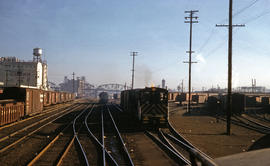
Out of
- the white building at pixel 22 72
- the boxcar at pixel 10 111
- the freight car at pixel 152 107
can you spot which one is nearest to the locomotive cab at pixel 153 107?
the freight car at pixel 152 107

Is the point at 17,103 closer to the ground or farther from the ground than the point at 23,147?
farther from the ground

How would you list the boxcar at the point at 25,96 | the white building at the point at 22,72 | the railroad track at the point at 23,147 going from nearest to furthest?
the railroad track at the point at 23,147
the boxcar at the point at 25,96
the white building at the point at 22,72

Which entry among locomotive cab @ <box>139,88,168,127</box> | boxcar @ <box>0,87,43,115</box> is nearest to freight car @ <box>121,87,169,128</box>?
locomotive cab @ <box>139,88,168,127</box>

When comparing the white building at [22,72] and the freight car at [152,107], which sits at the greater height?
the white building at [22,72]

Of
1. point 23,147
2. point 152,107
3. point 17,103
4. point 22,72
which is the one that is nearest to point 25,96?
point 17,103

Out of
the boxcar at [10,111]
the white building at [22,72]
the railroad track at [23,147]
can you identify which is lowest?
the railroad track at [23,147]

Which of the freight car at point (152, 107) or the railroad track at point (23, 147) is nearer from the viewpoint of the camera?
the railroad track at point (23, 147)

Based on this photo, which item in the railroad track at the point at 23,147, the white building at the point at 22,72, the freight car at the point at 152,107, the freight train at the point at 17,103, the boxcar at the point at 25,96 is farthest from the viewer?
the white building at the point at 22,72

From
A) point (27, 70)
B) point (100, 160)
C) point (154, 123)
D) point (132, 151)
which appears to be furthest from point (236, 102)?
point (27, 70)

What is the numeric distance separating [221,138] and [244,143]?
1884mm

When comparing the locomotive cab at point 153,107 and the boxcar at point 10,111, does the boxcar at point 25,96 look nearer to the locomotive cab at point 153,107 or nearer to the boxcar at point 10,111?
the boxcar at point 10,111

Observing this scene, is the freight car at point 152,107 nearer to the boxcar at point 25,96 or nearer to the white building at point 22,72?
the boxcar at point 25,96

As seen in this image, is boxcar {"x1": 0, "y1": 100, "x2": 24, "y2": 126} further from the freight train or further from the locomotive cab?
the locomotive cab

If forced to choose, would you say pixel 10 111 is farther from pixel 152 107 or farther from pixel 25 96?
pixel 152 107
